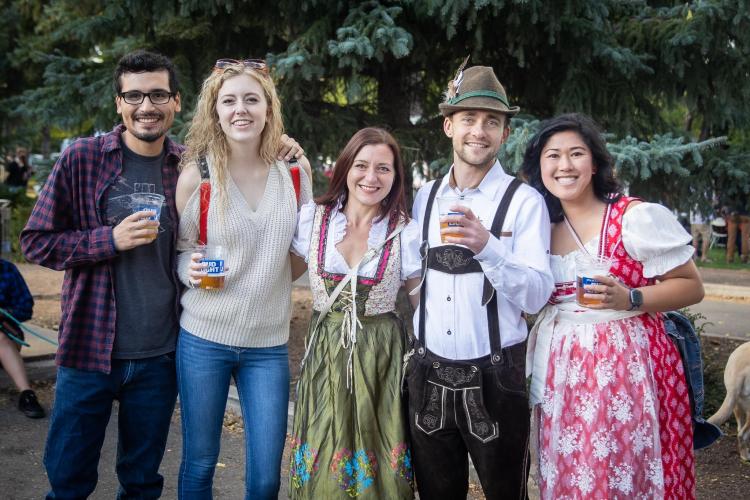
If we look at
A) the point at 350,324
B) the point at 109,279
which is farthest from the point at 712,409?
the point at 109,279

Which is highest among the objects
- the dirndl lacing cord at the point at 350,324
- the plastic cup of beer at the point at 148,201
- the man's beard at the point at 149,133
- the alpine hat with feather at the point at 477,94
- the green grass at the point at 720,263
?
the alpine hat with feather at the point at 477,94

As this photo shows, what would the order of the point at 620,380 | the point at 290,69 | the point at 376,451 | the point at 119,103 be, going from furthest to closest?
the point at 290,69, the point at 119,103, the point at 376,451, the point at 620,380

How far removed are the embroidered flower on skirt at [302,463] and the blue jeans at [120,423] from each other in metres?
0.64

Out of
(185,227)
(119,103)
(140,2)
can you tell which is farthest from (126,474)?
(140,2)

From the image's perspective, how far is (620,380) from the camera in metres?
2.88

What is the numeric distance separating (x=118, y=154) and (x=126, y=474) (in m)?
1.41

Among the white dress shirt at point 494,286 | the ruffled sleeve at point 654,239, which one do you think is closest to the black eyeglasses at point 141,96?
the white dress shirt at point 494,286

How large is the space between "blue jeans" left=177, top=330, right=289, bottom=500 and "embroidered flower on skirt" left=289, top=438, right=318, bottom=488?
4.0 inches

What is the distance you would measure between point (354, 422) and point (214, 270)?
842mm

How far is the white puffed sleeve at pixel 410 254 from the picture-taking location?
317 centimetres

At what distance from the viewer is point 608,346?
2.93 m

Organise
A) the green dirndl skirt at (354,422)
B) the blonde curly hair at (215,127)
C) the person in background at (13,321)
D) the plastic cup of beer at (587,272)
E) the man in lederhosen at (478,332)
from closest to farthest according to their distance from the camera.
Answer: the plastic cup of beer at (587,272) → the man in lederhosen at (478,332) → the green dirndl skirt at (354,422) → the blonde curly hair at (215,127) → the person in background at (13,321)

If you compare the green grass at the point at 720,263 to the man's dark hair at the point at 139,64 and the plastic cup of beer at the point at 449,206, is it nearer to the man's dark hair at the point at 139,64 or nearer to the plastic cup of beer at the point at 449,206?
the plastic cup of beer at the point at 449,206

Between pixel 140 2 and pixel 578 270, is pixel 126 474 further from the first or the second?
pixel 140 2
